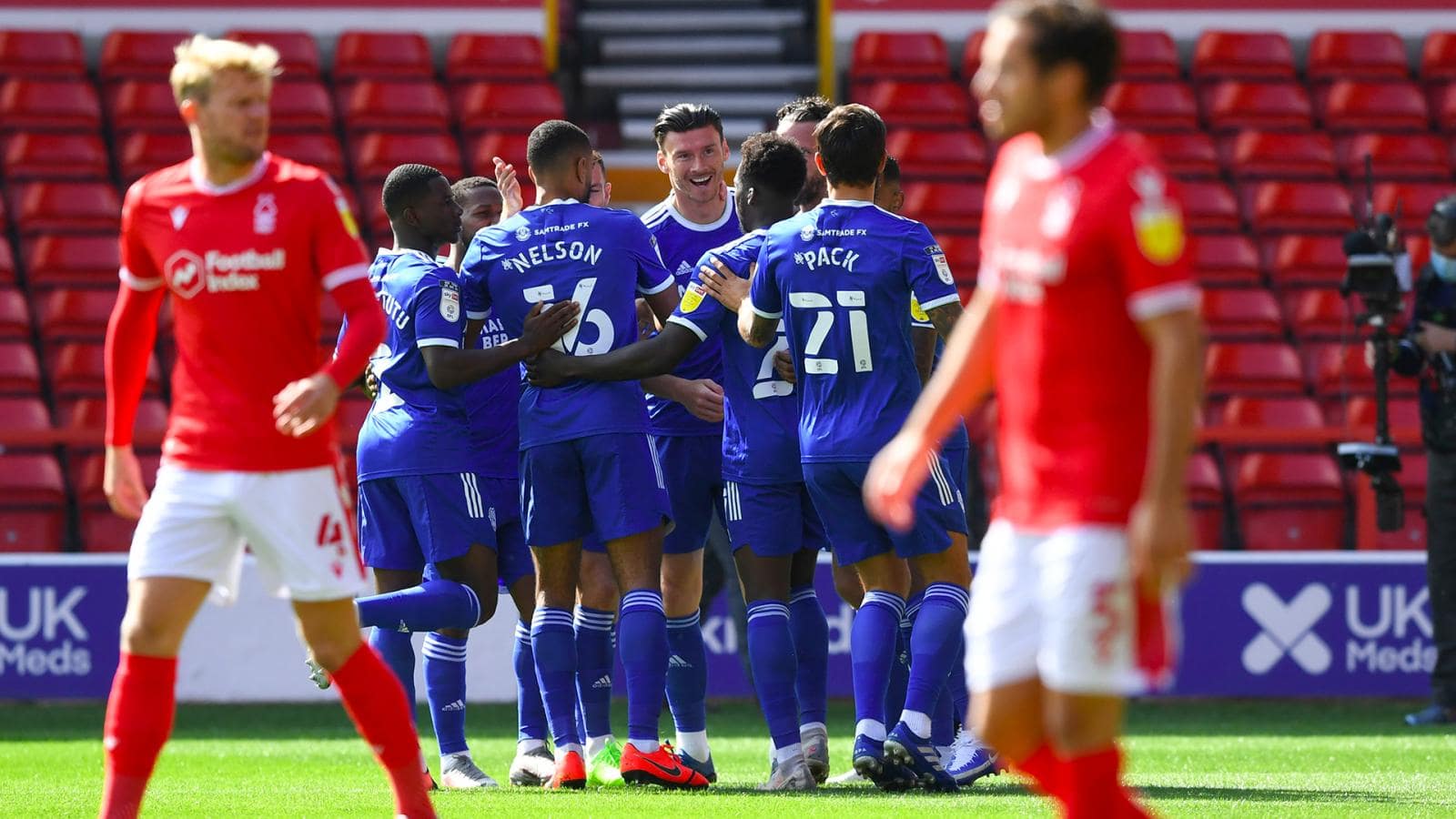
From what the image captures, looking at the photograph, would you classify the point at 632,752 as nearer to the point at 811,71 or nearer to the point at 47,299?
the point at 47,299

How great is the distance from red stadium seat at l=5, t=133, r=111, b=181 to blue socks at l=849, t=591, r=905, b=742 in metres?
8.60

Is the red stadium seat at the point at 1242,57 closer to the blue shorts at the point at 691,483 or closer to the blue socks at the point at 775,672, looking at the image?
the blue shorts at the point at 691,483

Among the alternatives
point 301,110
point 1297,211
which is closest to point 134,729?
point 301,110

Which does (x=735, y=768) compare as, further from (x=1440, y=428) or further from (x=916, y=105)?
(x=916, y=105)

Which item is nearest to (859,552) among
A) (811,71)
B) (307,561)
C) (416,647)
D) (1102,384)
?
(307,561)

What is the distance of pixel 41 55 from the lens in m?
13.8

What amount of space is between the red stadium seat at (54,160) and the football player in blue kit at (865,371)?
8264mm

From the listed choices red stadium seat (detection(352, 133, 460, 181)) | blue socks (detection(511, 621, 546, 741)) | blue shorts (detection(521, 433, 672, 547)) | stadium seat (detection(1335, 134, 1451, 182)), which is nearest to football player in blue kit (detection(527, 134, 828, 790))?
blue shorts (detection(521, 433, 672, 547))

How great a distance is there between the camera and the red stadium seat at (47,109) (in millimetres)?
13344

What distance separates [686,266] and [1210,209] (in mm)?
→ 7269

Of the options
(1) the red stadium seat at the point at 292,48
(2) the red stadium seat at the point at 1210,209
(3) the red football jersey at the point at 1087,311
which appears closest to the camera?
(3) the red football jersey at the point at 1087,311

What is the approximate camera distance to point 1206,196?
13422 mm

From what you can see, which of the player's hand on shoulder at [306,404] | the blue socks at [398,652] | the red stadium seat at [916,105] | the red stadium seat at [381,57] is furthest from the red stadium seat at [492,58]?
the player's hand on shoulder at [306,404]

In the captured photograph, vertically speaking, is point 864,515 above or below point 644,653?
above
